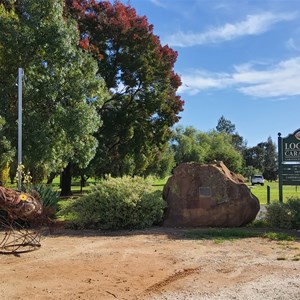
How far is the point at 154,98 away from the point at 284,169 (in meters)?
12.0

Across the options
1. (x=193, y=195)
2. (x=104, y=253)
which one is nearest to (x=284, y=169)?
(x=193, y=195)

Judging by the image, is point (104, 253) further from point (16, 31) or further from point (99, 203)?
point (16, 31)

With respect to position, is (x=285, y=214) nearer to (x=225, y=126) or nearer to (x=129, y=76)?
(x=129, y=76)

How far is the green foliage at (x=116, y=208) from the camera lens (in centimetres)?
1148

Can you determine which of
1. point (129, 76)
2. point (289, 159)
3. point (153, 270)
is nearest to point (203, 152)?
point (129, 76)

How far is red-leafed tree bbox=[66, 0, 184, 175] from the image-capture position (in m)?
22.8

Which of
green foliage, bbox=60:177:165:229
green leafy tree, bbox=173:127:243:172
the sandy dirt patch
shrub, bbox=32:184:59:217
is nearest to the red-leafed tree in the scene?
shrub, bbox=32:184:59:217

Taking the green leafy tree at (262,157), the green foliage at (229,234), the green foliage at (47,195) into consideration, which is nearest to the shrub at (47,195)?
the green foliage at (47,195)

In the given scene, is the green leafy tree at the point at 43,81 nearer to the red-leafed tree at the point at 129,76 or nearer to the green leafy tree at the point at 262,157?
the red-leafed tree at the point at 129,76

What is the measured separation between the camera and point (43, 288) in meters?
5.83

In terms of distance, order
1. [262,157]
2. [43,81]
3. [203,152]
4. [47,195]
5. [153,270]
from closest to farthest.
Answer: [153,270], [47,195], [43,81], [203,152], [262,157]

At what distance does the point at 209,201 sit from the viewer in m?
12.0

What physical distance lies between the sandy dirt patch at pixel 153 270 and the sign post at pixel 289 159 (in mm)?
4059

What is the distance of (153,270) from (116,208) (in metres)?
4.79
